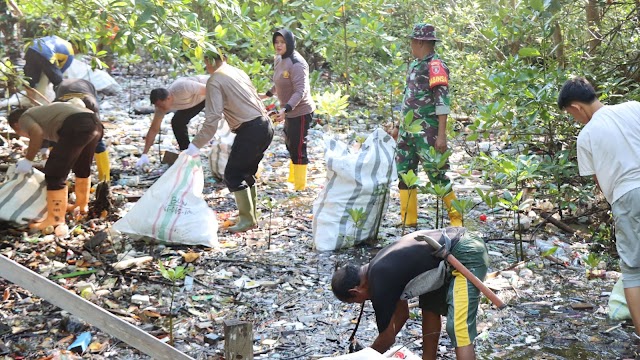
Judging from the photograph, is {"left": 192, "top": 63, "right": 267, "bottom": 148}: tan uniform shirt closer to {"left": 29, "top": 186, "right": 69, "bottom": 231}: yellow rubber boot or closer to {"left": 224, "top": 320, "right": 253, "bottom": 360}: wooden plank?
{"left": 29, "top": 186, "right": 69, "bottom": 231}: yellow rubber boot

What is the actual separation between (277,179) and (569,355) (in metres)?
4.22

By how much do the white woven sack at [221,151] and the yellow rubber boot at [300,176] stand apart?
0.70 m

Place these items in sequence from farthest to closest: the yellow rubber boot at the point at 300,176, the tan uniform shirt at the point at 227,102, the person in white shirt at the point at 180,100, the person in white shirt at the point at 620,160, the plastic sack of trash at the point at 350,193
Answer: the yellow rubber boot at the point at 300,176 < the person in white shirt at the point at 180,100 < the tan uniform shirt at the point at 227,102 < the plastic sack of trash at the point at 350,193 < the person in white shirt at the point at 620,160

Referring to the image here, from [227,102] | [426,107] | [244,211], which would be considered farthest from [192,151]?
[426,107]

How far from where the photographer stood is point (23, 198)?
19.5 feet

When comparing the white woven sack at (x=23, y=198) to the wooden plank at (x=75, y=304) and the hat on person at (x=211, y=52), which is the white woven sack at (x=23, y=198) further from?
the wooden plank at (x=75, y=304)

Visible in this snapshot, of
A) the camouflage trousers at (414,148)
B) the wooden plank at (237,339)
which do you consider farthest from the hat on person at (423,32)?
the wooden plank at (237,339)

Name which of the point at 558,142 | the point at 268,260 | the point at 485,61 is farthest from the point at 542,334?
the point at 485,61

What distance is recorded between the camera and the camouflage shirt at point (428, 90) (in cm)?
554

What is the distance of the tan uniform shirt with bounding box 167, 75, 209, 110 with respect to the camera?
691 centimetres

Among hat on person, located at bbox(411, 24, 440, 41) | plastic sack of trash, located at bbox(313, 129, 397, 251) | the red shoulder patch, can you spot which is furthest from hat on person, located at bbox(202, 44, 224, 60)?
the red shoulder patch

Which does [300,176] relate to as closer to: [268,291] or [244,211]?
[244,211]

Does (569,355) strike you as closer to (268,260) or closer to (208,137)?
(268,260)

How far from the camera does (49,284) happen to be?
9.64 ft
